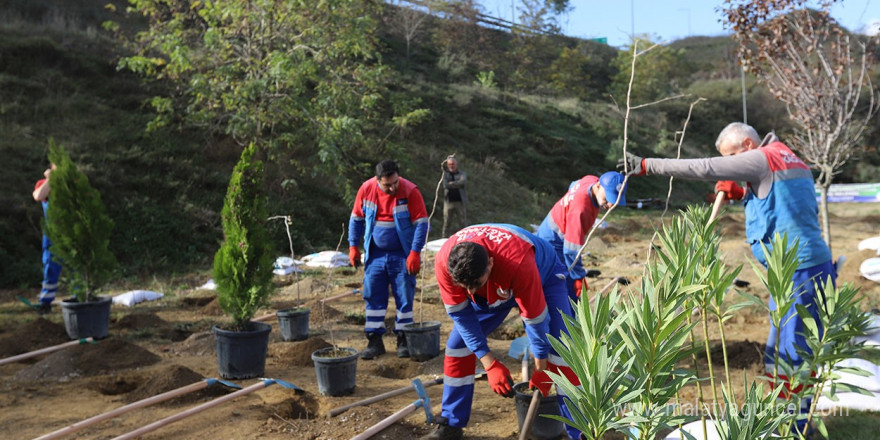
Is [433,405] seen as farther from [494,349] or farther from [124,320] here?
[124,320]

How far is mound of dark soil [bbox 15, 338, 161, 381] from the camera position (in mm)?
5188

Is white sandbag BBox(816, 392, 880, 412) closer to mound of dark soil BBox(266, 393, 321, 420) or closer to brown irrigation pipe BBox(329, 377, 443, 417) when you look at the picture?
brown irrigation pipe BBox(329, 377, 443, 417)

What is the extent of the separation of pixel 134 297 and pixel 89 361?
330 cm

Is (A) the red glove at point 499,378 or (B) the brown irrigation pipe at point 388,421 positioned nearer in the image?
(A) the red glove at point 499,378

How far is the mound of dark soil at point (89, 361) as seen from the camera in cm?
519

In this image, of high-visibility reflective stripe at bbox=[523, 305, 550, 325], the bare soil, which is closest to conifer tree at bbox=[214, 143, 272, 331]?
the bare soil

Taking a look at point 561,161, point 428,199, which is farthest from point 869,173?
point 428,199

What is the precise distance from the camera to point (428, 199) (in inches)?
642

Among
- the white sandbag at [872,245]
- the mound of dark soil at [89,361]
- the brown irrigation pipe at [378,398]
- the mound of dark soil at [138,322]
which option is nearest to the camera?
the brown irrigation pipe at [378,398]

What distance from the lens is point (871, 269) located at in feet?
23.2

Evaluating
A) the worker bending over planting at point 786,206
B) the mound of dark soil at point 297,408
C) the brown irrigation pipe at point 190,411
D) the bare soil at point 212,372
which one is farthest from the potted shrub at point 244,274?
the worker bending over planting at point 786,206

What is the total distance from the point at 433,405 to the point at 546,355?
4.12 feet

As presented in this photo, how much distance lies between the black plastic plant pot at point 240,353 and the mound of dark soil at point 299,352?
618mm

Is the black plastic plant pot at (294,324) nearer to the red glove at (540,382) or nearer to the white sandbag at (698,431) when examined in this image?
the red glove at (540,382)
